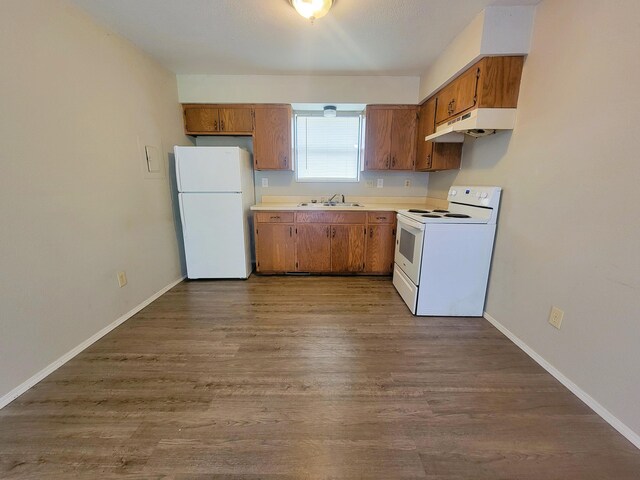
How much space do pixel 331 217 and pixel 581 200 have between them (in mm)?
2097

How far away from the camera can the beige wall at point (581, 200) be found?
1.21 meters

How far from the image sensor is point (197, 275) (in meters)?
3.02

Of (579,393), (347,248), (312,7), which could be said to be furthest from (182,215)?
(579,393)

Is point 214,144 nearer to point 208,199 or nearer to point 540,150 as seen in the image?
point 208,199

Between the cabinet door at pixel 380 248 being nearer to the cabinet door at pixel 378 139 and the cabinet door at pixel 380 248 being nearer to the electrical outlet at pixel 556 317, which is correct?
the cabinet door at pixel 378 139

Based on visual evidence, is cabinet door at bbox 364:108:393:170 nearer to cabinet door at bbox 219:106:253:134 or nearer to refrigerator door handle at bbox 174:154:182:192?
cabinet door at bbox 219:106:253:134

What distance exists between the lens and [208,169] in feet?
9.00

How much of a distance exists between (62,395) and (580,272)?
2984mm

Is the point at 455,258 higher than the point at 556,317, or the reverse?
the point at 455,258

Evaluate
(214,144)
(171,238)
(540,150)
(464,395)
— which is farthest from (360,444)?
(214,144)

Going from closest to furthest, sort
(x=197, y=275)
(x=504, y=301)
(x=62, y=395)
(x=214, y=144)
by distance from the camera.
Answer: (x=62, y=395) < (x=504, y=301) < (x=197, y=275) < (x=214, y=144)

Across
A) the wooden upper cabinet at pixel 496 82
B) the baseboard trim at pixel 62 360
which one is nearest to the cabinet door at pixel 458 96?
the wooden upper cabinet at pixel 496 82

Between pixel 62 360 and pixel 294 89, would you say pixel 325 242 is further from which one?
pixel 62 360

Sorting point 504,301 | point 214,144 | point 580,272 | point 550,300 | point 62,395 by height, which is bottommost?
point 62,395
